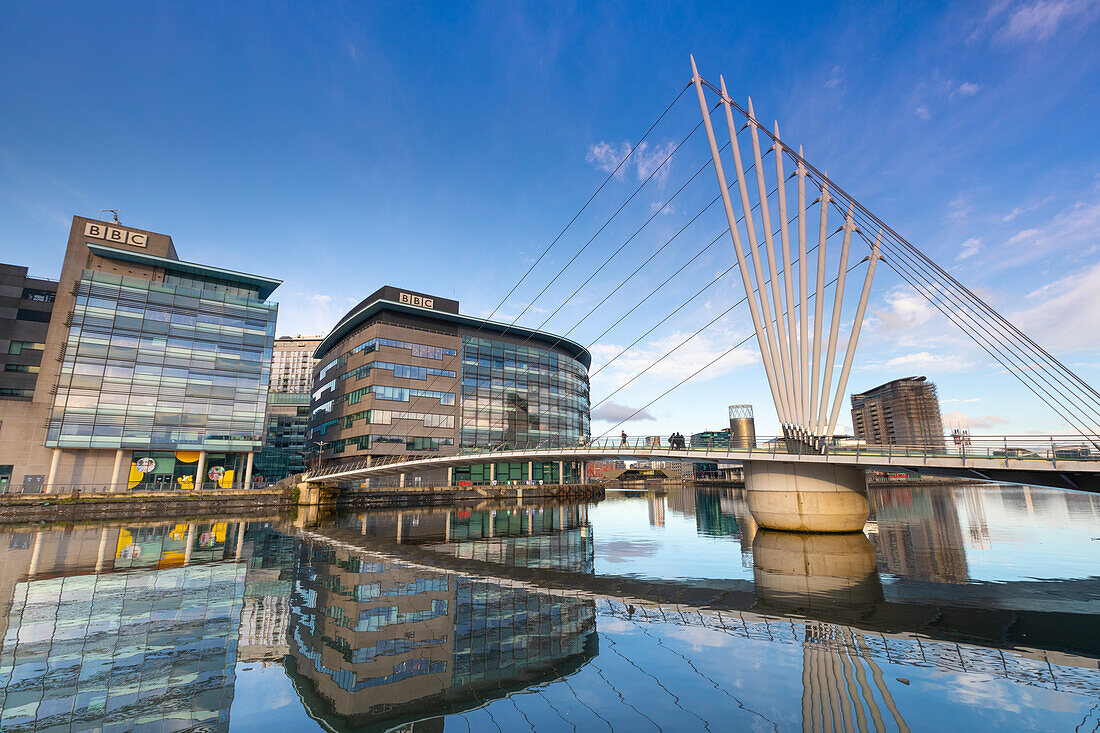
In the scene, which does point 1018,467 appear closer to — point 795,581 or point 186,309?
point 795,581

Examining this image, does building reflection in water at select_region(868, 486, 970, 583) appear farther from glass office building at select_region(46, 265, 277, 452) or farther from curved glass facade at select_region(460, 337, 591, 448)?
glass office building at select_region(46, 265, 277, 452)

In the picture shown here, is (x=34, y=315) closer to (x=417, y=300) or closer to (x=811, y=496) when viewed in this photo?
(x=417, y=300)

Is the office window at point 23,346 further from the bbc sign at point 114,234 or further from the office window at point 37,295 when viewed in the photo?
the bbc sign at point 114,234

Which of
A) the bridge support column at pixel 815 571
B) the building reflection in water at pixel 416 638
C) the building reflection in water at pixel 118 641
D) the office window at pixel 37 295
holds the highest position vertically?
the office window at pixel 37 295

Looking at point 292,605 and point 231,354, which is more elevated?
point 231,354

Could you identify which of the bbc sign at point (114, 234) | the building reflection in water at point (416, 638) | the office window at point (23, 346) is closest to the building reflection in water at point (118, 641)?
the building reflection in water at point (416, 638)

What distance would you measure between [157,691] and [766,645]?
1297 cm

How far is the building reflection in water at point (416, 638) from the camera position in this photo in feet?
29.9

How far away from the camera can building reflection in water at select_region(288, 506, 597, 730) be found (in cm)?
911

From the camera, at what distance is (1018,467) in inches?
906

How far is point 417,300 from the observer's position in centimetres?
8819

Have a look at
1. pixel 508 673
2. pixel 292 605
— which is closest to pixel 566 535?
pixel 292 605

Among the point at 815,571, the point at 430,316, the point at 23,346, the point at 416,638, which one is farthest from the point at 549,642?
the point at 23,346

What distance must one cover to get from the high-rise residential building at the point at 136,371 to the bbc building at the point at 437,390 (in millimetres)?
17442
